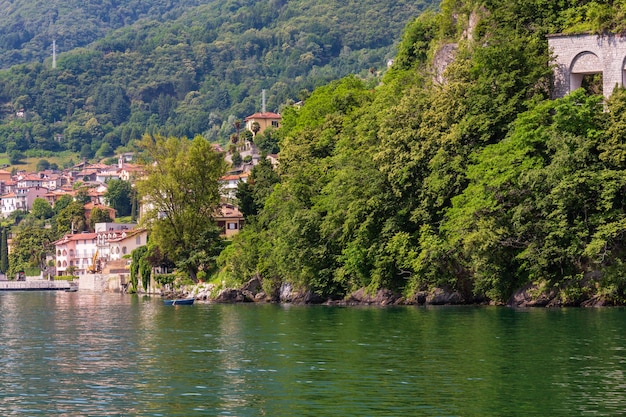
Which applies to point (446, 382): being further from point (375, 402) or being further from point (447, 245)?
point (447, 245)

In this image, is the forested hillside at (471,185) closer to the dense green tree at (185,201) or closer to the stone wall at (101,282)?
the dense green tree at (185,201)

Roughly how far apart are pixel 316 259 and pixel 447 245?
12.9 meters

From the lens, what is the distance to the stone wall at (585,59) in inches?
2712

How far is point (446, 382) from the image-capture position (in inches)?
1362

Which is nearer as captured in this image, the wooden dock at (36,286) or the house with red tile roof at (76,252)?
the wooden dock at (36,286)

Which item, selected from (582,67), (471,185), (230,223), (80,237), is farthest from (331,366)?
(80,237)

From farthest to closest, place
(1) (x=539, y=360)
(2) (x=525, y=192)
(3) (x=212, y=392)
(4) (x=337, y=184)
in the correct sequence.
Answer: (4) (x=337, y=184)
(2) (x=525, y=192)
(1) (x=539, y=360)
(3) (x=212, y=392)

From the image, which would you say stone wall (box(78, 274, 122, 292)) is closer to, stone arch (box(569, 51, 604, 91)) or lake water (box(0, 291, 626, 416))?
stone arch (box(569, 51, 604, 91))

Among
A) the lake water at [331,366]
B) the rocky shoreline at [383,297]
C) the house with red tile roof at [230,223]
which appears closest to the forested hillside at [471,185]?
the rocky shoreline at [383,297]

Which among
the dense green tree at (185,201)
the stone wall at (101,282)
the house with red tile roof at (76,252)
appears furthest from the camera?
the house with red tile roof at (76,252)

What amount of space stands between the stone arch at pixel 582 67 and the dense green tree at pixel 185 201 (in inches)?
1559

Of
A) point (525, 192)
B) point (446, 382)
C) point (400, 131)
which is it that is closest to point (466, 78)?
point (400, 131)

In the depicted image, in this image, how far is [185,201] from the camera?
10356cm

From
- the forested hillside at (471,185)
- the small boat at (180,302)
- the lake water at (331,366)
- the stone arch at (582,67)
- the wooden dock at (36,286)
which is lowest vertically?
A: the lake water at (331,366)
